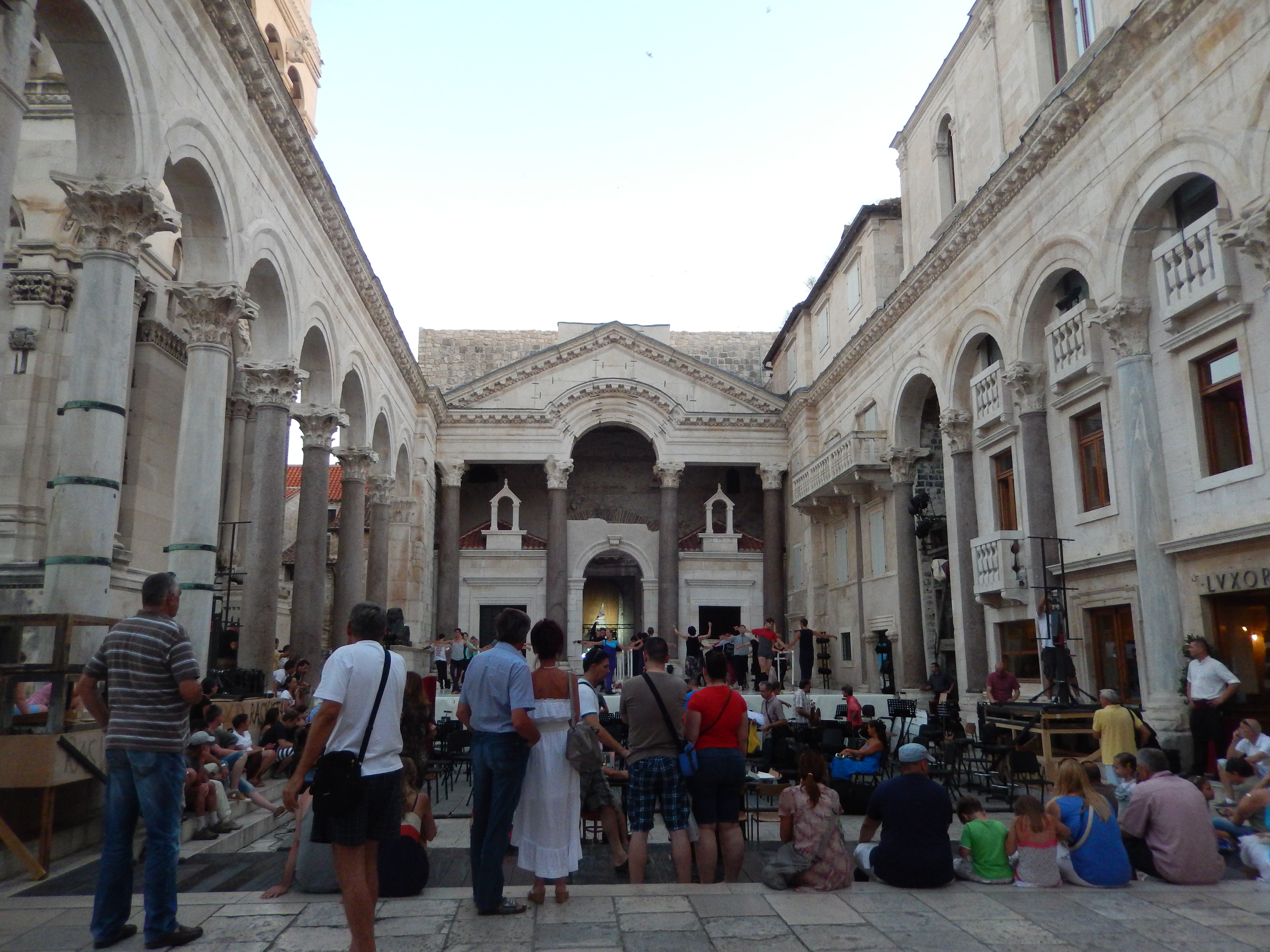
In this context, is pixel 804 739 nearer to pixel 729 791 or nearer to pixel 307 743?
pixel 729 791

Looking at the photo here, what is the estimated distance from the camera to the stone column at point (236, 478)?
1838 cm

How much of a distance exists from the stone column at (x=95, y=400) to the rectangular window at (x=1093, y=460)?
1229 centimetres

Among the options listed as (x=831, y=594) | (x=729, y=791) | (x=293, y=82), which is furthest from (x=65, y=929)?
(x=831, y=594)

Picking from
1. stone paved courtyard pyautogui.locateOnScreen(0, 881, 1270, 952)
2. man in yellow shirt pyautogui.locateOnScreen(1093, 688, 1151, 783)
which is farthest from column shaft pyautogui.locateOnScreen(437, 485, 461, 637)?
stone paved courtyard pyautogui.locateOnScreen(0, 881, 1270, 952)

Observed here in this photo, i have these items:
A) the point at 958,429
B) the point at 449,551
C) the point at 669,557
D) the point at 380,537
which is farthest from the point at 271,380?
the point at 669,557

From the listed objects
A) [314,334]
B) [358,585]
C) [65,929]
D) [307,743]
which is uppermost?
[314,334]

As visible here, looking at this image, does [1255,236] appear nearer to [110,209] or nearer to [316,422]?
[110,209]

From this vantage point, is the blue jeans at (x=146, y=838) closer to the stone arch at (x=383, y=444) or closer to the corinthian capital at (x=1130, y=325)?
the corinthian capital at (x=1130, y=325)

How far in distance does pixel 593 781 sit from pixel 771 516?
2258 centimetres

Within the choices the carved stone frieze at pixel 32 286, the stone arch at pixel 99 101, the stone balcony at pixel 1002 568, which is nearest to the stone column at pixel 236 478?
the carved stone frieze at pixel 32 286

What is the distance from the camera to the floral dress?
5664 millimetres

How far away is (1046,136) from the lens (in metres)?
14.0

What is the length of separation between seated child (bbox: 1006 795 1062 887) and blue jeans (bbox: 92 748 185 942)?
15.6ft

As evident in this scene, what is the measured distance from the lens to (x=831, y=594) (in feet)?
86.0
